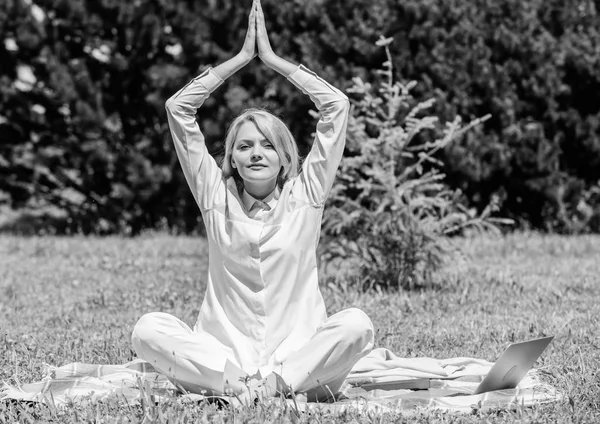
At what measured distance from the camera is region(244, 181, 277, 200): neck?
146 inches

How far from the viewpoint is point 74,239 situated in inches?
423

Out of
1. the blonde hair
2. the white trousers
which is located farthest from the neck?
the white trousers

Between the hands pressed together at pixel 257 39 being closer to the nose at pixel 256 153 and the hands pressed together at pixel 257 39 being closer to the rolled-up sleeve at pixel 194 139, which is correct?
the rolled-up sleeve at pixel 194 139

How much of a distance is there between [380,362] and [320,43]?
7090mm

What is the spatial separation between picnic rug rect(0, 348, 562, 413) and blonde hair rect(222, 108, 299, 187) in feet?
3.02

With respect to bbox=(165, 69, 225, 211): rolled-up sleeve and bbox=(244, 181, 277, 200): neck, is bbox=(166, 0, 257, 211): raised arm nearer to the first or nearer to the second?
bbox=(165, 69, 225, 211): rolled-up sleeve

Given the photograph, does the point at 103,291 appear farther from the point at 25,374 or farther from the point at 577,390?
the point at 577,390

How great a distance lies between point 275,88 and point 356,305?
5.27 m

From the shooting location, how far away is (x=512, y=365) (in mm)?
3506

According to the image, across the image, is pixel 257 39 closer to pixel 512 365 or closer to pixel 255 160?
pixel 255 160

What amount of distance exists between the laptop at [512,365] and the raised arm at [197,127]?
1.34 m

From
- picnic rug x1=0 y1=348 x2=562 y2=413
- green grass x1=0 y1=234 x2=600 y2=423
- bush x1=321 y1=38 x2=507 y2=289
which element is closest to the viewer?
green grass x1=0 y1=234 x2=600 y2=423

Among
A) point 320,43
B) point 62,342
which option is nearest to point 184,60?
point 320,43

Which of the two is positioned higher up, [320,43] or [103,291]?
[320,43]
